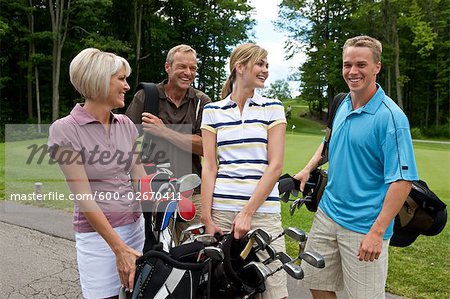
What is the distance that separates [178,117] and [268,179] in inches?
44.2

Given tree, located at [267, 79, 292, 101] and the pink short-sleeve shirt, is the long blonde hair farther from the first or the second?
tree, located at [267, 79, 292, 101]

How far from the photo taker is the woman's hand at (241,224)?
2.16m

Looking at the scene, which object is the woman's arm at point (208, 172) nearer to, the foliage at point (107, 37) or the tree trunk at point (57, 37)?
the foliage at point (107, 37)

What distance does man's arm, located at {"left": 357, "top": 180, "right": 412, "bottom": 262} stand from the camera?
2307mm

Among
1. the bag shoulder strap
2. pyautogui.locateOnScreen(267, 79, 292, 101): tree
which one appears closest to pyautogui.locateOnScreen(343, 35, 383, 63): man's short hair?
the bag shoulder strap

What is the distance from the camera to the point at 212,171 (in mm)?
2561

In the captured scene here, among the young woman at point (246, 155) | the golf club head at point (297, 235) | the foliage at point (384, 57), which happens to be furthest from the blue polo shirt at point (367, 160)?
the foliage at point (384, 57)

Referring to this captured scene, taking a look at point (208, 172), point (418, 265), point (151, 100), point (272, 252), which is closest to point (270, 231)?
point (272, 252)

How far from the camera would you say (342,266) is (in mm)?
2740

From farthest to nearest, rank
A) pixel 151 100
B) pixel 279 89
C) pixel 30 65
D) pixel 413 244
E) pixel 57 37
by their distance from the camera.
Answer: pixel 279 89
pixel 30 65
pixel 57 37
pixel 413 244
pixel 151 100

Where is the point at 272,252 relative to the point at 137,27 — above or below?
below

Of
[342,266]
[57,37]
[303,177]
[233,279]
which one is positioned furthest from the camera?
[57,37]

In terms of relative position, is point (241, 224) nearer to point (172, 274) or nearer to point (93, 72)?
point (172, 274)

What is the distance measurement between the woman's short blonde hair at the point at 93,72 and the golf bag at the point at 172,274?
0.83 m
